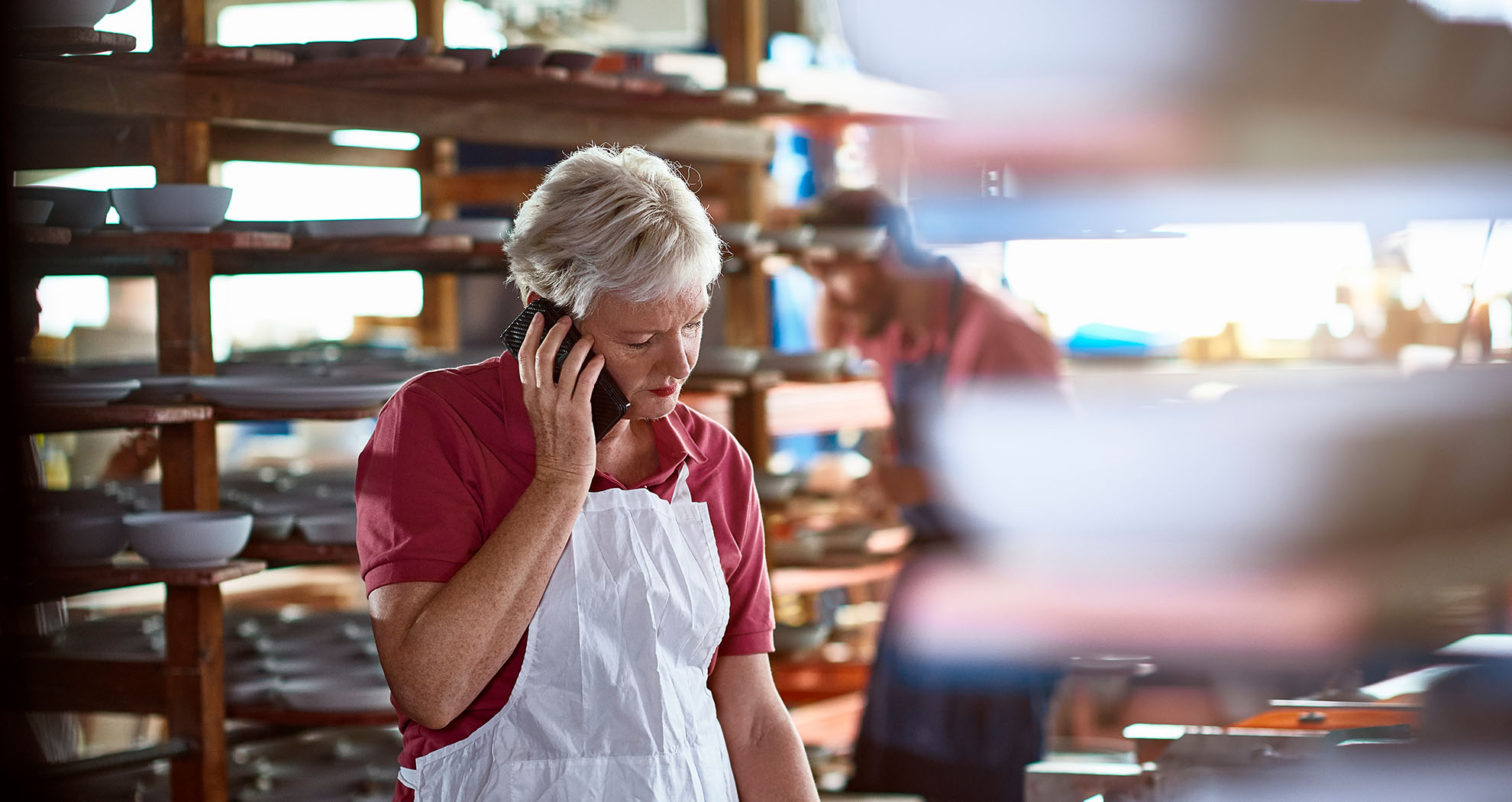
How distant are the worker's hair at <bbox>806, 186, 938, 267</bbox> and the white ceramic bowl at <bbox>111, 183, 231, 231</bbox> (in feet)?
5.37

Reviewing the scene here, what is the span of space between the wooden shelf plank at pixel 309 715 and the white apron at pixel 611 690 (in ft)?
3.36

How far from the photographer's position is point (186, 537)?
2.30m

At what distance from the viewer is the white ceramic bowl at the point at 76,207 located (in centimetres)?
231

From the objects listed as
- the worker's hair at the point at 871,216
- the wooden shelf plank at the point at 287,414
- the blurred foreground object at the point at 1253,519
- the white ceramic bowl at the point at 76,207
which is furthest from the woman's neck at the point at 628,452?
the blurred foreground object at the point at 1253,519

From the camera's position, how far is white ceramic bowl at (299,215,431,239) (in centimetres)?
250

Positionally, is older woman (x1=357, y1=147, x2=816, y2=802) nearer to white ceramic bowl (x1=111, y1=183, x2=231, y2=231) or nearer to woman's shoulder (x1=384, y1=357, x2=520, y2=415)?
woman's shoulder (x1=384, y1=357, x2=520, y2=415)

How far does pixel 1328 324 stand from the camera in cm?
429

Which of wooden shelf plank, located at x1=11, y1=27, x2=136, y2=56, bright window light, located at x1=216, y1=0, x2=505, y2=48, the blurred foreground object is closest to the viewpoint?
wooden shelf plank, located at x1=11, y1=27, x2=136, y2=56

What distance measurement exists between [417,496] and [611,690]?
293 mm

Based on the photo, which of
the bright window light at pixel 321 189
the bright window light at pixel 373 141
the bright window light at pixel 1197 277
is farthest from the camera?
the bright window light at pixel 321 189

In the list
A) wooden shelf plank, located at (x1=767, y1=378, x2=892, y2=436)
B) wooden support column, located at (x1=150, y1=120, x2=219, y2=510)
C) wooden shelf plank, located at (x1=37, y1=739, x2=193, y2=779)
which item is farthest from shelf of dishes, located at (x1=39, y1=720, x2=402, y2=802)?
wooden shelf plank, located at (x1=767, y1=378, x2=892, y2=436)

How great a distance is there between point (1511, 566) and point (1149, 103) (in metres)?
1.87

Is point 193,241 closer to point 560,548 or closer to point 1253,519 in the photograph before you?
point 560,548

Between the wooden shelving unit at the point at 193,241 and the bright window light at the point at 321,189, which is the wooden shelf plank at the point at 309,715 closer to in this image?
the wooden shelving unit at the point at 193,241
